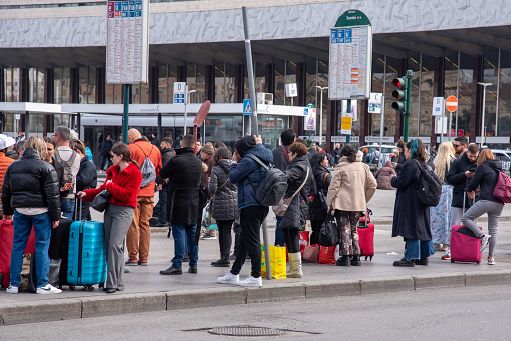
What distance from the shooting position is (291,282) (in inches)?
472

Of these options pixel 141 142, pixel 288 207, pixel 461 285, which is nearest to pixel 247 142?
pixel 288 207

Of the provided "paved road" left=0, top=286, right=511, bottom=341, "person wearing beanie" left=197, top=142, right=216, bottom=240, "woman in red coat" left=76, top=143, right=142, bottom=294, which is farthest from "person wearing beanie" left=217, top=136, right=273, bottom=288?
"person wearing beanie" left=197, top=142, right=216, bottom=240

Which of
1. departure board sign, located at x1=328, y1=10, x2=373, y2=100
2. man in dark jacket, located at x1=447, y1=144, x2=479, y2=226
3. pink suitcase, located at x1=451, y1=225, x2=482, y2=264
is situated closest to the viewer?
pink suitcase, located at x1=451, y1=225, x2=482, y2=264

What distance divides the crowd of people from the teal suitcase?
0.16 m

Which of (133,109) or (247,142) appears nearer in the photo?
(247,142)

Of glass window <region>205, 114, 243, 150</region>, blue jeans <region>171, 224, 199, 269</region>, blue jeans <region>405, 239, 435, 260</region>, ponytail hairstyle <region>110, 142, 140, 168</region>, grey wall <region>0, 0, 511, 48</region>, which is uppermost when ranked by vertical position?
grey wall <region>0, 0, 511, 48</region>

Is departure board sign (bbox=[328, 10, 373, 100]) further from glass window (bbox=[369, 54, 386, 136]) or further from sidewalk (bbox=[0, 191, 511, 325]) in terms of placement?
glass window (bbox=[369, 54, 386, 136])

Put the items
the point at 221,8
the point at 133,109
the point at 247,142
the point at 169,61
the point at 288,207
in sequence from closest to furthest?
the point at 247,142 < the point at 288,207 < the point at 133,109 < the point at 221,8 < the point at 169,61

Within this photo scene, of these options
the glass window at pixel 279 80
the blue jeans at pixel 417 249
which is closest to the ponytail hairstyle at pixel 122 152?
the blue jeans at pixel 417 249

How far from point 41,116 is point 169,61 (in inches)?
1144

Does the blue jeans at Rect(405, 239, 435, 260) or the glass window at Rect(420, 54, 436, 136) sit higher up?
the glass window at Rect(420, 54, 436, 136)

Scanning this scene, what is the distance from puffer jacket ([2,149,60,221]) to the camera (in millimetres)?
10383

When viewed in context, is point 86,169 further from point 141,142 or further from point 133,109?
point 133,109

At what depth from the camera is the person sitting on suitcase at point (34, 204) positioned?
10.4m
